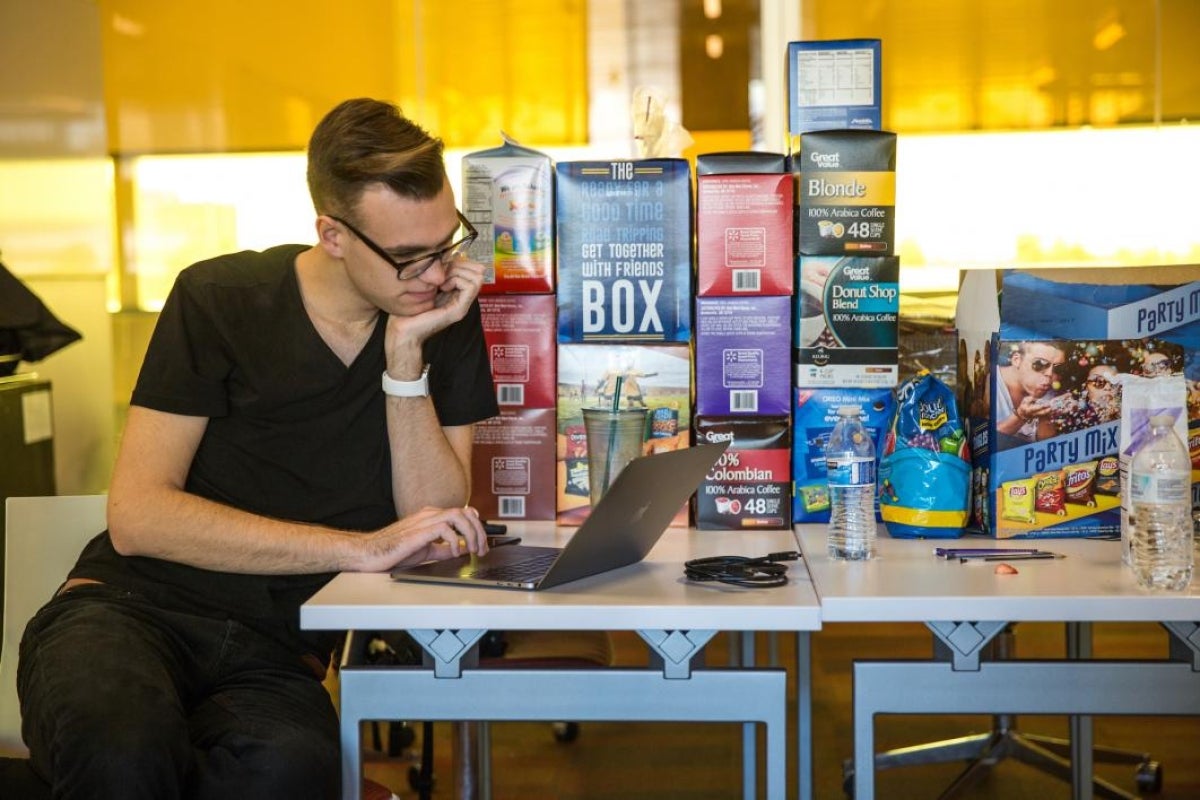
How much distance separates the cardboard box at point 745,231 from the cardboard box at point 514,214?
0.83 ft

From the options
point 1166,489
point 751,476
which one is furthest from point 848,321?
point 1166,489

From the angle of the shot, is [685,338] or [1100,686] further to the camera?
[685,338]

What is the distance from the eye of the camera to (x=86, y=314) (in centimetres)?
432

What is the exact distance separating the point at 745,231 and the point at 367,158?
2.05 ft

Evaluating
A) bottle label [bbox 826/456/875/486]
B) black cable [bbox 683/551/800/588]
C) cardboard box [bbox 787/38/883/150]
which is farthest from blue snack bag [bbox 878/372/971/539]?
cardboard box [bbox 787/38/883/150]

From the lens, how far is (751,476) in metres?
2.03

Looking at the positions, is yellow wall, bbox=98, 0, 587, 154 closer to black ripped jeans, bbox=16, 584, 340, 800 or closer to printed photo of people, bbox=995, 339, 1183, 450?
printed photo of people, bbox=995, 339, 1183, 450

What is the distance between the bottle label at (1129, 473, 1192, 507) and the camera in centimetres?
154

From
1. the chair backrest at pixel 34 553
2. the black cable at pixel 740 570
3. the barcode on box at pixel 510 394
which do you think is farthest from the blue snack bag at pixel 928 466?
the chair backrest at pixel 34 553

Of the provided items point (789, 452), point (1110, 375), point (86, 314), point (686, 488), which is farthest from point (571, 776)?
point (86, 314)

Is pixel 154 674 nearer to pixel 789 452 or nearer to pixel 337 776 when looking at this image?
pixel 337 776

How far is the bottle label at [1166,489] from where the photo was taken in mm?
1536

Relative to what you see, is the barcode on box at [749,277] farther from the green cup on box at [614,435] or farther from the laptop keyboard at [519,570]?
the laptop keyboard at [519,570]

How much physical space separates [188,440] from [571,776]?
1.58 meters
